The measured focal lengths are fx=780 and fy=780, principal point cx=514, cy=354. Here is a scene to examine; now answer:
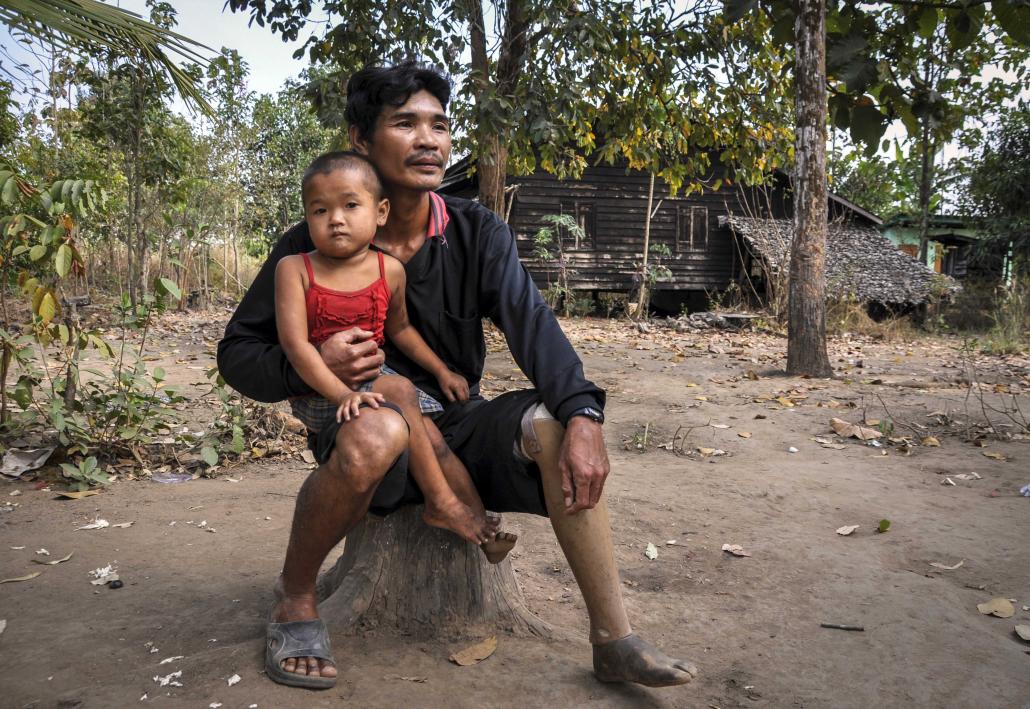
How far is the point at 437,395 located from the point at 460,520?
0.46 meters

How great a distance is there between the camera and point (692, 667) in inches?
77.6

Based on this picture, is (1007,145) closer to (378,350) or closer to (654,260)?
(654,260)

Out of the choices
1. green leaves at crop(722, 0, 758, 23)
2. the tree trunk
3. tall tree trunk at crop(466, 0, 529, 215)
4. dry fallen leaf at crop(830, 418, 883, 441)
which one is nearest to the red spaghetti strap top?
green leaves at crop(722, 0, 758, 23)

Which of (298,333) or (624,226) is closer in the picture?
(298,333)

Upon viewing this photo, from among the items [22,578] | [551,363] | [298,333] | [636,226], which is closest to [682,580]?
[551,363]

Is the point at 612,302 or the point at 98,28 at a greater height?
the point at 98,28

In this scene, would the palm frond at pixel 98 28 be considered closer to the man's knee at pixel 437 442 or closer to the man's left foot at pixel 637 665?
the man's knee at pixel 437 442

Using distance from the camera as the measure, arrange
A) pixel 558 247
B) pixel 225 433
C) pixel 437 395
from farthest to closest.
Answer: pixel 558 247 < pixel 225 433 < pixel 437 395

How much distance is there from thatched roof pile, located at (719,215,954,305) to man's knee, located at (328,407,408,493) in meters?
13.9

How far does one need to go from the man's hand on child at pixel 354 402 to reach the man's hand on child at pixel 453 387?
368mm

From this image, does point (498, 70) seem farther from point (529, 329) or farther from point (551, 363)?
point (551, 363)

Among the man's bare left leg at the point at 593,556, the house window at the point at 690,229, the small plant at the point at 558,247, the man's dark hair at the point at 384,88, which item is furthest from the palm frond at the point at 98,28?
the house window at the point at 690,229

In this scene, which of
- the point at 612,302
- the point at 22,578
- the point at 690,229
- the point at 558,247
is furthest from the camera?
the point at 690,229

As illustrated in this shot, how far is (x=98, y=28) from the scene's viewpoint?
2477 mm
